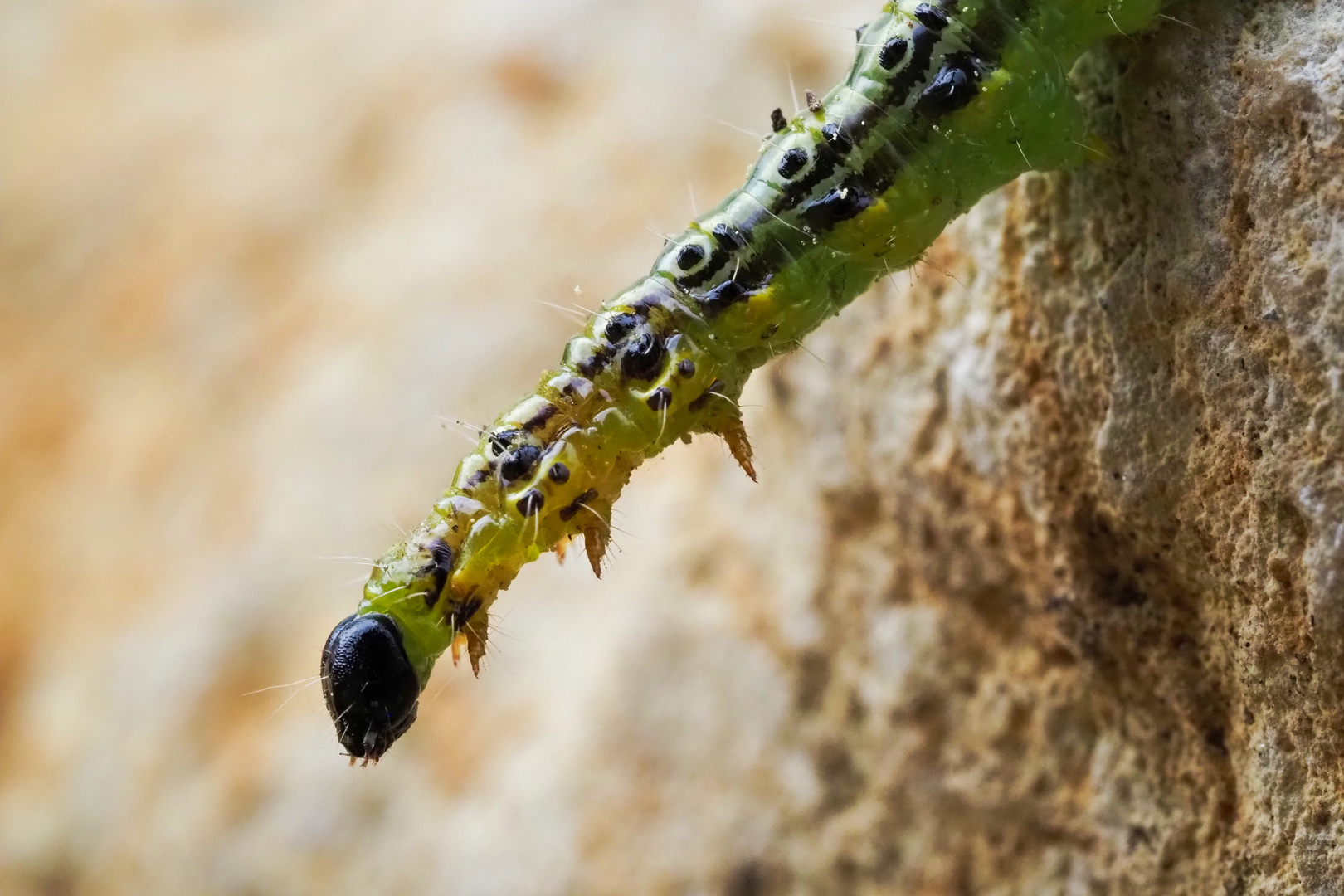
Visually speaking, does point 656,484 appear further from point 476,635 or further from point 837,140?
point 837,140

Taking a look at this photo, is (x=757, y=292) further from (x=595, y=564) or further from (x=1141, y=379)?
(x=1141, y=379)

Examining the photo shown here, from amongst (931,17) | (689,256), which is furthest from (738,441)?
(931,17)

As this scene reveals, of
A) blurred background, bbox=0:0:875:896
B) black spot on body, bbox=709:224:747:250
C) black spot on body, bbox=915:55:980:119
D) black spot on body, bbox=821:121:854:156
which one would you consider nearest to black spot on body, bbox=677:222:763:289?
black spot on body, bbox=709:224:747:250

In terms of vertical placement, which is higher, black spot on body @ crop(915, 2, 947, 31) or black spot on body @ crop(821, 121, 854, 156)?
black spot on body @ crop(915, 2, 947, 31)

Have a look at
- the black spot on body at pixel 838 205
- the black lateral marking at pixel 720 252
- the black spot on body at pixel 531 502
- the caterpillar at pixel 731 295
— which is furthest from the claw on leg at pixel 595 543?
the black spot on body at pixel 838 205

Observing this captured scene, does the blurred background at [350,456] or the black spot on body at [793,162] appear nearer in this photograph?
the black spot on body at [793,162]

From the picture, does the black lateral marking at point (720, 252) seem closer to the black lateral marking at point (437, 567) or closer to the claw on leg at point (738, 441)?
the claw on leg at point (738, 441)

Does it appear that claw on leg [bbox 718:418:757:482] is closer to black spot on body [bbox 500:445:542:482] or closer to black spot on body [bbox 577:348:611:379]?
black spot on body [bbox 577:348:611:379]
